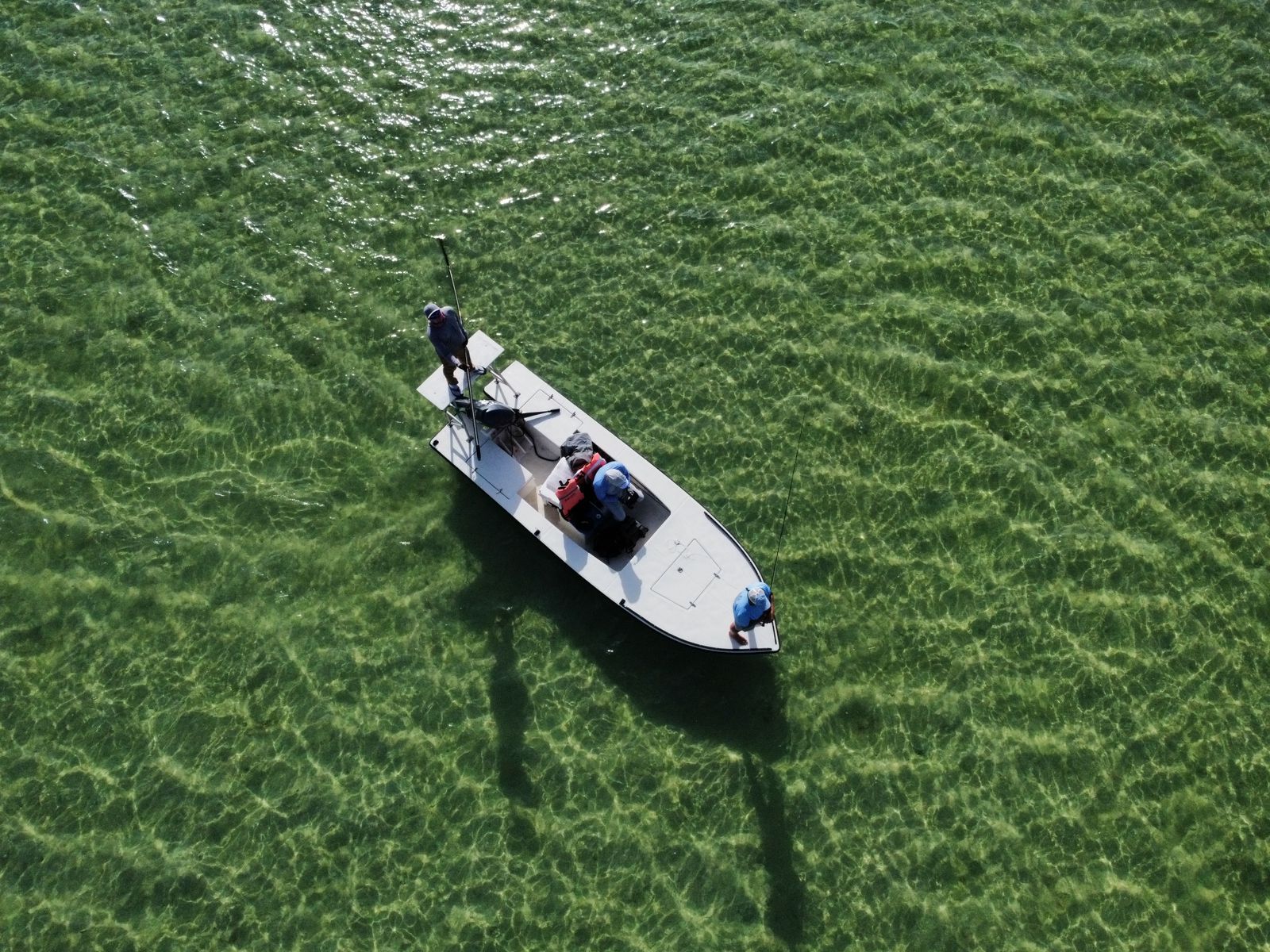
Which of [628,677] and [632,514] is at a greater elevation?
[632,514]

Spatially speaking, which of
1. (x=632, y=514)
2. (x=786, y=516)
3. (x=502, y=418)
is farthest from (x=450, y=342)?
(x=786, y=516)

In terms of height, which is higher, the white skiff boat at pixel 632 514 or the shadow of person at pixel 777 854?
the white skiff boat at pixel 632 514

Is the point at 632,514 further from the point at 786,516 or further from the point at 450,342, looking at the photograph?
the point at 450,342

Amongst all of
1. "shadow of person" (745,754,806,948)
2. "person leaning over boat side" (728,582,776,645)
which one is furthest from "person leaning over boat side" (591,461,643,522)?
"shadow of person" (745,754,806,948)

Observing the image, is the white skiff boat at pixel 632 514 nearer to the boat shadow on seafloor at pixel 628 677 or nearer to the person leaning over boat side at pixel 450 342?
the person leaning over boat side at pixel 450 342

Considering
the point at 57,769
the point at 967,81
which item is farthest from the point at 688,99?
the point at 57,769

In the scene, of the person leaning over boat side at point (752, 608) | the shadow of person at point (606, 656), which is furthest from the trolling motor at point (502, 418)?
the person leaning over boat side at point (752, 608)
